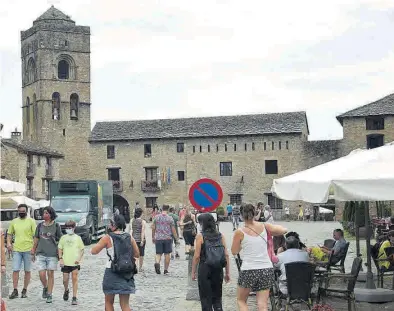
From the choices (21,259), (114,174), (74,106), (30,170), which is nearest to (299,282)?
(21,259)

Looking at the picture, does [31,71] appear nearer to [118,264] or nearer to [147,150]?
[147,150]

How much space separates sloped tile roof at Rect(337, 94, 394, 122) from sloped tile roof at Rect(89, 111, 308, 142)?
6022 mm

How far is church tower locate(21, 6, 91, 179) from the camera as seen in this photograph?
2598 inches

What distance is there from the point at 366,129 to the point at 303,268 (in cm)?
4641

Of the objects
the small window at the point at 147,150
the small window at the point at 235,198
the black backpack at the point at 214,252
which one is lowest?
the black backpack at the point at 214,252

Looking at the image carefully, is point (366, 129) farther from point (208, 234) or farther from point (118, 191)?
point (208, 234)

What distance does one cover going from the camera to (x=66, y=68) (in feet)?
226

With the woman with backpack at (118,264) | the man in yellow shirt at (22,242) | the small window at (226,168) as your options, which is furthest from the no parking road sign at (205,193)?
the small window at (226,168)

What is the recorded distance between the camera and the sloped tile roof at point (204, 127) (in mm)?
61156

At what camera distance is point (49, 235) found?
12297 mm

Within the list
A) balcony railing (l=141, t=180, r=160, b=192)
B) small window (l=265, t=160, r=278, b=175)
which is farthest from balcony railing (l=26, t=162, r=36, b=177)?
small window (l=265, t=160, r=278, b=175)

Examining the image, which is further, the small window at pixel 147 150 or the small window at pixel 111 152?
the small window at pixel 111 152

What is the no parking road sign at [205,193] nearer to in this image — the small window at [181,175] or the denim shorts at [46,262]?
the denim shorts at [46,262]

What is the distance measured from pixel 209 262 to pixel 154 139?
54145 millimetres
